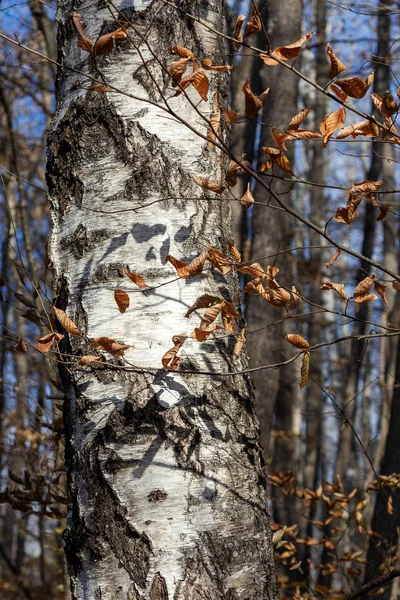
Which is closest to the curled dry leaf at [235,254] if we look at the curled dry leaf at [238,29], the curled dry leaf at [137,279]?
the curled dry leaf at [137,279]

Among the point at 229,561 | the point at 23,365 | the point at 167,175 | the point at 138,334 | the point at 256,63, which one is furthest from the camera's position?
the point at 23,365

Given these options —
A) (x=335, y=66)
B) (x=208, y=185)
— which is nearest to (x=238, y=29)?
(x=335, y=66)

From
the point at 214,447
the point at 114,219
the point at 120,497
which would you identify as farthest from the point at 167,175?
the point at 120,497

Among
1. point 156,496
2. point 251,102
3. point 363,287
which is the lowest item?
point 156,496

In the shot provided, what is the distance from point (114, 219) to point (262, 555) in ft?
2.93

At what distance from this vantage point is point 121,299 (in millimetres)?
1454

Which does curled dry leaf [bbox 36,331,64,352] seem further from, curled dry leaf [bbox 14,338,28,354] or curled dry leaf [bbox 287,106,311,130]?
curled dry leaf [bbox 287,106,311,130]

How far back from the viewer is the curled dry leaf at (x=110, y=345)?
56.1 inches

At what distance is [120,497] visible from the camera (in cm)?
143

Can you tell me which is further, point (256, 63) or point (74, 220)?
point (256, 63)

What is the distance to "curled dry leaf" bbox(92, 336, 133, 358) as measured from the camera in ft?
4.67

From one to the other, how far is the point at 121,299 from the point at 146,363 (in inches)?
6.7

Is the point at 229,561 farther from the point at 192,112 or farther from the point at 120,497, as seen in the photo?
the point at 192,112

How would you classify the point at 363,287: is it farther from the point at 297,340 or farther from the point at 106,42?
the point at 106,42
